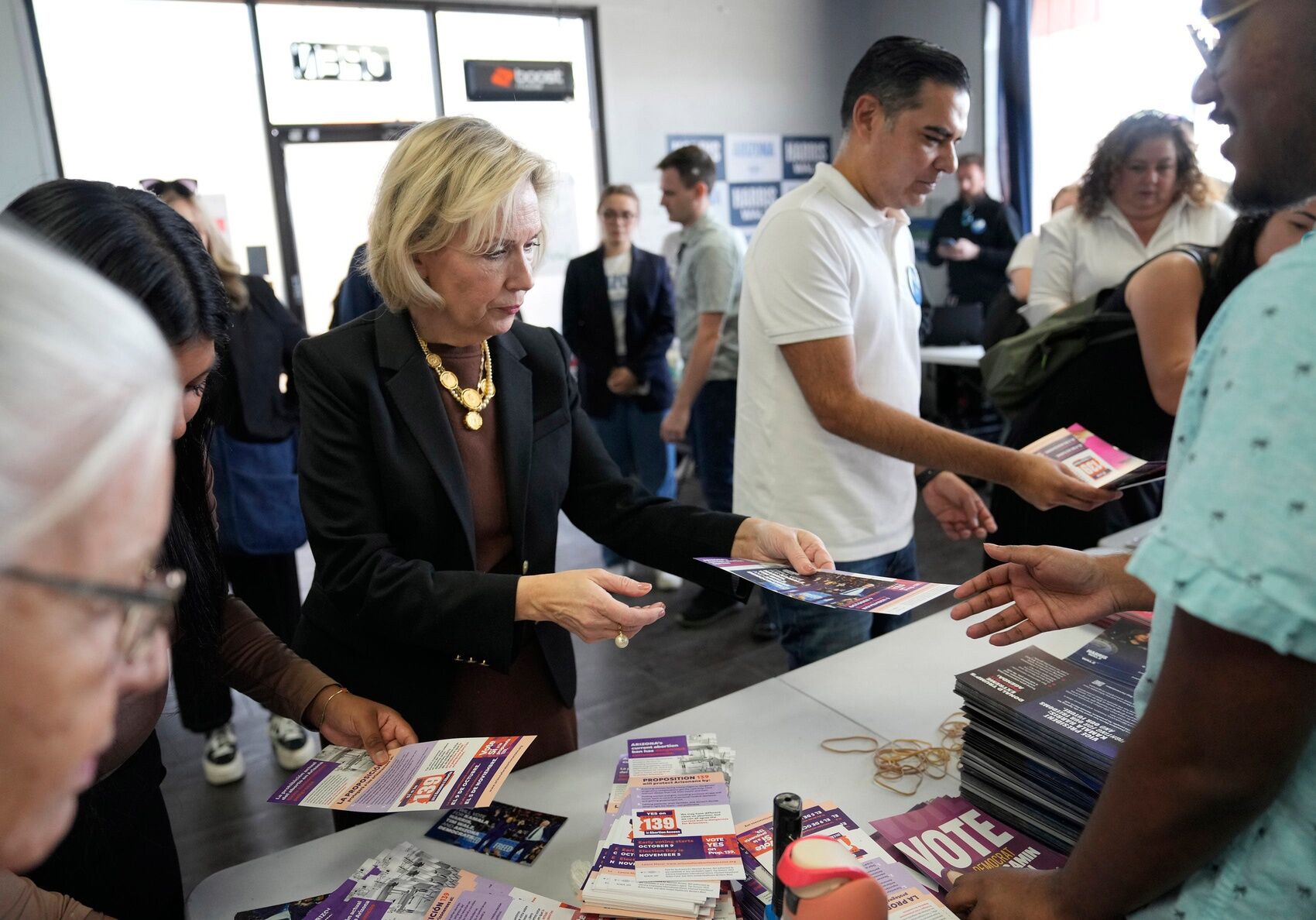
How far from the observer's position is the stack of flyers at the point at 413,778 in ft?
3.57

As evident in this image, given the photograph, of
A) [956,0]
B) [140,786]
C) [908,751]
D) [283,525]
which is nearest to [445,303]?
[140,786]

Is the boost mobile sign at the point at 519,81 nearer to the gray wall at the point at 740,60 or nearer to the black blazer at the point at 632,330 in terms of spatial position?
the gray wall at the point at 740,60

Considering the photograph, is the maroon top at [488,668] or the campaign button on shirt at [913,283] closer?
the maroon top at [488,668]

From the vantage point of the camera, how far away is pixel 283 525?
112 inches

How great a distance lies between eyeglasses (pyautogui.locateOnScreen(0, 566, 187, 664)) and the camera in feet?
1.40

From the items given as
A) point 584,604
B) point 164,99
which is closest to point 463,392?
point 584,604

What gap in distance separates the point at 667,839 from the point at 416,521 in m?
0.61

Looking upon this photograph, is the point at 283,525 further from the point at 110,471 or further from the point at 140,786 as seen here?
Result: the point at 110,471

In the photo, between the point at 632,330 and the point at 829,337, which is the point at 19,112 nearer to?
the point at 632,330

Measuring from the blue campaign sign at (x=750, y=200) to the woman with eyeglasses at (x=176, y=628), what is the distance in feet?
21.8

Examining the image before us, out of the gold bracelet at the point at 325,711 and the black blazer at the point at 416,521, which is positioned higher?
the black blazer at the point at 416,521

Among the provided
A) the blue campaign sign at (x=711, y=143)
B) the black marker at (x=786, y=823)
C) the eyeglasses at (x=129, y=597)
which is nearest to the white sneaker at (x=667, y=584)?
the black marker at (x=786, y=823)

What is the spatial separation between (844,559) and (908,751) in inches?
23.9

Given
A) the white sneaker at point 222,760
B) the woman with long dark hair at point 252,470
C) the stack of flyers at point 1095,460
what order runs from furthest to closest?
1. the white sneaker at point 222,760
2. the woman with long dark hair at point 252,470
3. the stack of flyers at point 1095,460
